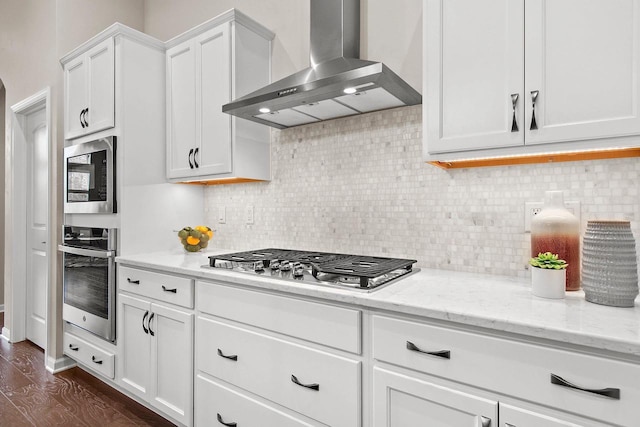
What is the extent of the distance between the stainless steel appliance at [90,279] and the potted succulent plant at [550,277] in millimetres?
2324

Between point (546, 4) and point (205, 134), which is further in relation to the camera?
point (205, 134)

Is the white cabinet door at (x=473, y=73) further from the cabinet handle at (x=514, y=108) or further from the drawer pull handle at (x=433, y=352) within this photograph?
the drawer pull handle at (x=433, y=352)

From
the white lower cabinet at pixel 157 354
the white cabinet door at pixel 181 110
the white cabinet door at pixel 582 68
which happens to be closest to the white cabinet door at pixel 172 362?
the white lower cabinet at pixel 157 354

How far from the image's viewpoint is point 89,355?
2.54 m

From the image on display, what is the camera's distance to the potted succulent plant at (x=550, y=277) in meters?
1.22

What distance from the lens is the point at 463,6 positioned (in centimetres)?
140

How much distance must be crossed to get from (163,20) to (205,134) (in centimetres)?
153

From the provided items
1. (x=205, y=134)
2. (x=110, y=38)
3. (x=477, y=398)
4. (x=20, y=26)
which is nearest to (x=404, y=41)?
(x=205, y=134)

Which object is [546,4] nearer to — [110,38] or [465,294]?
[465,294]

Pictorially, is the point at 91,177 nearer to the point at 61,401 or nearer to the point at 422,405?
the point at 61,401

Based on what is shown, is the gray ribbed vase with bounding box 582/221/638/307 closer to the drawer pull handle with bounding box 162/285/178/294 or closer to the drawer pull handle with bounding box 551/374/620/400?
the drawer pull handle with bounding box 551/374/620/400

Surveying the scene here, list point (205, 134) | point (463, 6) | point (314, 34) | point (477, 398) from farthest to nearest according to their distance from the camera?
1. point (205, 134)
2. point (314, 34)
3. point (463, 6)
4. point (477, 398)

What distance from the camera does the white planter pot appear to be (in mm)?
1224

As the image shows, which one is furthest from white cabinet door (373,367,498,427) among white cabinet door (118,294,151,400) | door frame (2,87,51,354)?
door frame (2,87,51,354)
